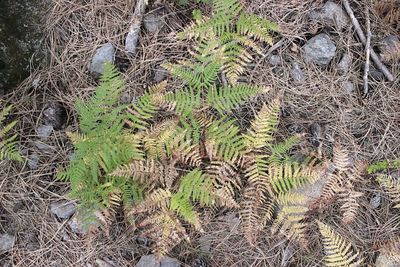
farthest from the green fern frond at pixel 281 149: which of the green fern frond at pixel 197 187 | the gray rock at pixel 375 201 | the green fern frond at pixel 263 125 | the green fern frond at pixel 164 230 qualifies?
the green fern frond at pixel 164 230

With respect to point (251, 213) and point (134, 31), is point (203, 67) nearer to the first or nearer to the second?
point (134, 31)

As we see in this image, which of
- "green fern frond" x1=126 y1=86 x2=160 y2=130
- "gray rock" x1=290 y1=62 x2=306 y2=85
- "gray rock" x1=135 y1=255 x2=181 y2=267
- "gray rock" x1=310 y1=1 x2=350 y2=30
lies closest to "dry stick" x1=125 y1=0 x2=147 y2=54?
"green fern frond" x1=126 y1=86 x2=160 y2=130

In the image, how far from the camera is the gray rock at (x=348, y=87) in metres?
3.65

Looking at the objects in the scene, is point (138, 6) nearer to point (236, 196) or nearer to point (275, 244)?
point (236, 196)

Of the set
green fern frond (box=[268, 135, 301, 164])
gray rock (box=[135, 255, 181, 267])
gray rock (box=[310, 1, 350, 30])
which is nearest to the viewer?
gray rock (box=[135, 255, 181, 267])

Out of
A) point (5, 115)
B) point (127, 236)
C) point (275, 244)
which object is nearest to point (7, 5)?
point (5, 115)

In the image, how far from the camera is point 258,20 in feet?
11.7

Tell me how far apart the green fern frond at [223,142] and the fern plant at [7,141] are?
1.47 m

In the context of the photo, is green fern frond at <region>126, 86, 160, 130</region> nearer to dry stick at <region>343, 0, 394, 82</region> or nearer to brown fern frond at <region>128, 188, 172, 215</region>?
brown fern frond at <region>128, 188, 172, 215</region>

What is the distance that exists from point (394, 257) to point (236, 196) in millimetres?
1293

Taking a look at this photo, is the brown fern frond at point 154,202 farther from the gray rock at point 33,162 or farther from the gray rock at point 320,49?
the gray rock at point 320,49

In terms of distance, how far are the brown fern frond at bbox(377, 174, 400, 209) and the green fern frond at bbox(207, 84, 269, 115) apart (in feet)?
3.87

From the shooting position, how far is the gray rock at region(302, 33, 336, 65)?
365 centimetres

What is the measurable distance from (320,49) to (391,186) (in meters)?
1.26
